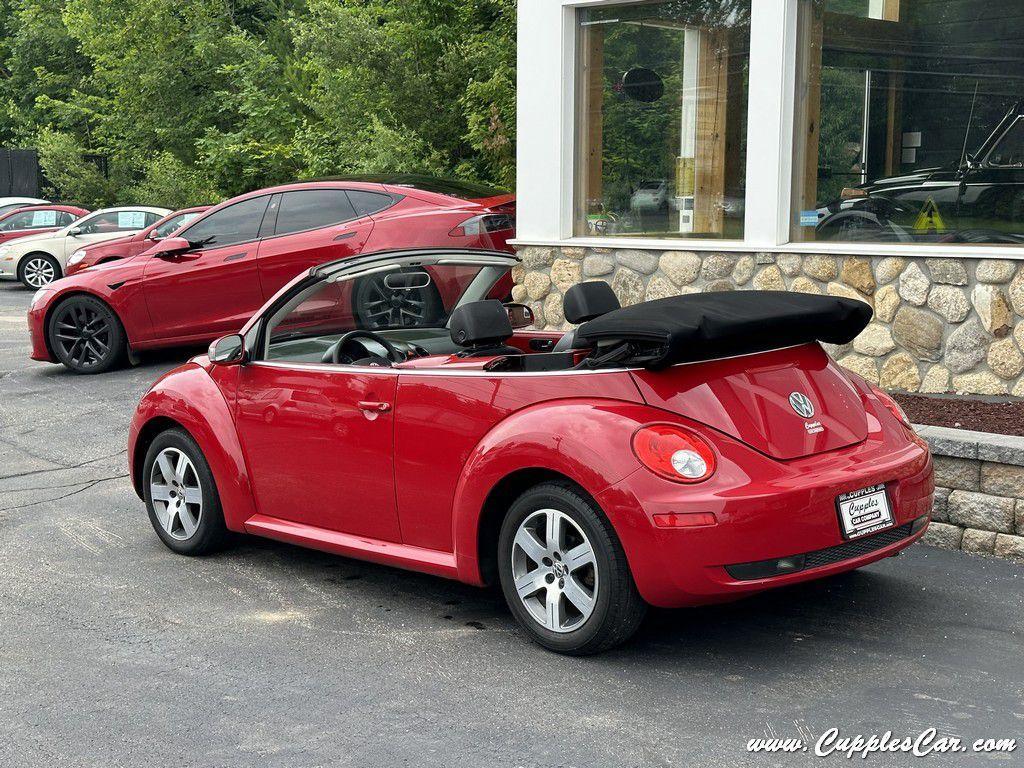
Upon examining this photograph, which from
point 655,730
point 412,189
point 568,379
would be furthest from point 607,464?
point 412,189

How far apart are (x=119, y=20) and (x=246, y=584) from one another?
1017 inches

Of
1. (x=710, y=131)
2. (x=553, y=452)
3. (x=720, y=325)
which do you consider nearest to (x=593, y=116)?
(x=710, y=131)

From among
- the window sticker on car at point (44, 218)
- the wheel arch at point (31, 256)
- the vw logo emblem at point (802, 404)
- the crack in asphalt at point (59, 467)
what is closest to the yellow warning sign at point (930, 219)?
the vw logo emblem at point (802, 404)

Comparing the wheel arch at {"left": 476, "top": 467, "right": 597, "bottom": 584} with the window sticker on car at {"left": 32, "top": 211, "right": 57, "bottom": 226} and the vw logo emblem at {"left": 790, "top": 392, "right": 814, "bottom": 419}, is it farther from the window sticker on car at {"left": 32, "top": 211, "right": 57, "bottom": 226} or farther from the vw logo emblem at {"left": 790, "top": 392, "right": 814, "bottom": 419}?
the window sticker on car at {"left": 32, "top": 211, "right": 57, "bottom": 226}

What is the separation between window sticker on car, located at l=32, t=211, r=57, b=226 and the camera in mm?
24688

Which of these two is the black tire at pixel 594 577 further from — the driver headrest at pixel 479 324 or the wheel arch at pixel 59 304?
the wheel arch at pixel 59 304

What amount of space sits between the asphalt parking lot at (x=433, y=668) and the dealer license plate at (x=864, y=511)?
1.61 feet

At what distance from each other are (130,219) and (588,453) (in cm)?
1859

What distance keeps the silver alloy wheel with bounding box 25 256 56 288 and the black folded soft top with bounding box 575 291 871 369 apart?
18.7 m

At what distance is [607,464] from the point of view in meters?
4.37

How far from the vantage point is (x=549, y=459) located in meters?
4.52

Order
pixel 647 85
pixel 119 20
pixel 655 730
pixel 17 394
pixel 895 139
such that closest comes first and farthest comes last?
1. pixel 655 730
2. pixel 895 139
3. pixel 647 85
4. pixel 17 394
5. pixel 119 20

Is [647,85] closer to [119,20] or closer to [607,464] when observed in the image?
[607,464]

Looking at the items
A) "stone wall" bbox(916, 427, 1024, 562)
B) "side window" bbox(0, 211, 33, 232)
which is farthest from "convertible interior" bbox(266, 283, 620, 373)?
"side window" bbox(0, 211, 33, 232)
